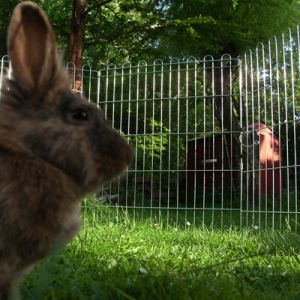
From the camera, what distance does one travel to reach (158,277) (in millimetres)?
2555

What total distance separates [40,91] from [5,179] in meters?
0.44

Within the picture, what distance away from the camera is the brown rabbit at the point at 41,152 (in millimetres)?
1828

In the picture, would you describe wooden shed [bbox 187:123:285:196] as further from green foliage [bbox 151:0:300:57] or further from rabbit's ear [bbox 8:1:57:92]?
rabbit's ear [bbox 8:1:57:92]

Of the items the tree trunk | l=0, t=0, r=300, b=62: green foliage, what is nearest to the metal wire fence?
the tree trunk

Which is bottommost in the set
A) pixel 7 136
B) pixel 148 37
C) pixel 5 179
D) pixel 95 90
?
pixel 5 179

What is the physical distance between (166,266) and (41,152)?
6.15 ft

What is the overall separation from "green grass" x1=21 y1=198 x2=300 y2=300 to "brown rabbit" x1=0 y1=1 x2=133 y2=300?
44 cm

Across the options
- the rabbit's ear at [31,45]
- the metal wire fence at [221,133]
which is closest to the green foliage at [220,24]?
the metal wire fence at [221,133]

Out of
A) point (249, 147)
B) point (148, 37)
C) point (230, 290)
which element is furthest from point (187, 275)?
point (148, 37)

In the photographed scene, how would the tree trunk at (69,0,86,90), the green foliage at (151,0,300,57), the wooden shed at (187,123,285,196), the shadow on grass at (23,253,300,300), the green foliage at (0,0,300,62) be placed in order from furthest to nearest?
the green foliage at (151,0,300,57) < the green foliage at (0,0,300,62) < the tree trunk at (69,0,86,90) < the wooden shed at (187,123,285,196) < the shadow on grass at (23,253,300,300)

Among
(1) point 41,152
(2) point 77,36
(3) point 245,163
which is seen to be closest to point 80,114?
(1) point 41,152

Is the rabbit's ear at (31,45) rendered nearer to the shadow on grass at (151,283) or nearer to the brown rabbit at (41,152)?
the brown rabbit at (41,152)

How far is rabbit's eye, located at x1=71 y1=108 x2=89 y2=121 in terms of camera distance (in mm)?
2125

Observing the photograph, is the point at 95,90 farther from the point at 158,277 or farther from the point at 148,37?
the point at 158,277
